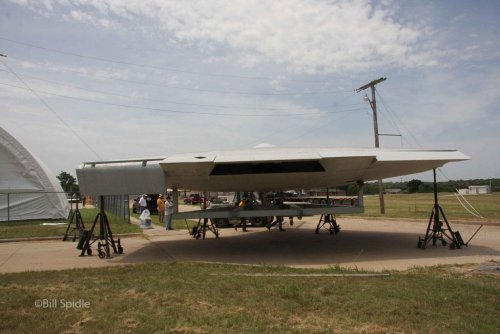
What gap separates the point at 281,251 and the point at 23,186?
19254 millimetres

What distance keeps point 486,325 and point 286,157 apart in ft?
21.4

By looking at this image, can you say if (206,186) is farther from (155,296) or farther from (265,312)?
(265,312)

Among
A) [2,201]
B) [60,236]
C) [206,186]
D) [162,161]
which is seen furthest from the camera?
[2,201]

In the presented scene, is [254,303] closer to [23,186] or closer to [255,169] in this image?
[255,169]

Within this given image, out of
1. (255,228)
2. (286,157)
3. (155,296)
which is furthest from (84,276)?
(255,228)

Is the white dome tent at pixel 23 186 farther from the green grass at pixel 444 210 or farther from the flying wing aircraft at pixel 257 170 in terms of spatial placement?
the green grass at pixel 444 210

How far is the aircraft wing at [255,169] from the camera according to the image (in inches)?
408

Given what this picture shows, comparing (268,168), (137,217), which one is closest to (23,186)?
(137,217)

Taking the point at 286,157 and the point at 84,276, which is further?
the point at 286,157

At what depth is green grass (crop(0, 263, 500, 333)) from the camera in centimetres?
486

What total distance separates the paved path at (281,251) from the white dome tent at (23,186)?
34.9 ft

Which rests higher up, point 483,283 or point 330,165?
point 330,165

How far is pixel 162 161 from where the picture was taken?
1030 cm

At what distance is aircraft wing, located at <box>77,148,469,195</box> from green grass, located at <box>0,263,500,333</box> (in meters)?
3.07
